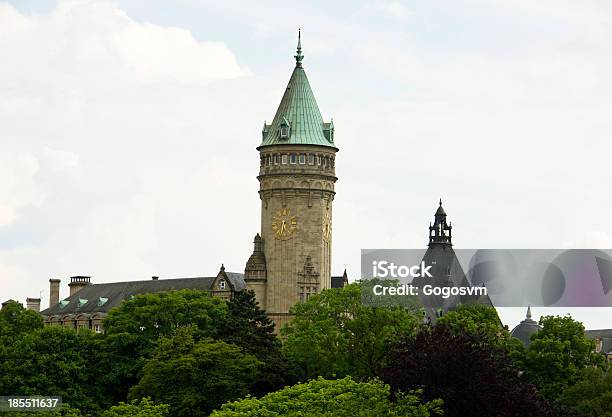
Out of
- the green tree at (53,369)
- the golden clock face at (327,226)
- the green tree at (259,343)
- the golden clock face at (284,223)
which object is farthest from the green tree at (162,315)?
the golden clock face at (327,226)

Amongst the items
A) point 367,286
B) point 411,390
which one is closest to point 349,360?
point 367,286

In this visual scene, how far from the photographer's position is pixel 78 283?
197625 mm

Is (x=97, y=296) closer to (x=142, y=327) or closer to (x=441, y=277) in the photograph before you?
(x=441, y=277)

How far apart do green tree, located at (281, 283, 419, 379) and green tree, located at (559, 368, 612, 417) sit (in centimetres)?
1062

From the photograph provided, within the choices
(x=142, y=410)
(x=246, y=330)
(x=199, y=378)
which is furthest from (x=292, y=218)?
(x=142, y=410)

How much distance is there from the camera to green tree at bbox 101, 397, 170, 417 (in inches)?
3319

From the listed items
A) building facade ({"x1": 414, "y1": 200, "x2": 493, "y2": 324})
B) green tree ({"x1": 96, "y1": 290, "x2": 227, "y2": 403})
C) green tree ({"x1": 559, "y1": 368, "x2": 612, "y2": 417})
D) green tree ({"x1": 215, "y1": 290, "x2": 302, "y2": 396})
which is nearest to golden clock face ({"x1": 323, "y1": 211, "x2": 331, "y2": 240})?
building facade ({"x1": 414, "y1": 200, "x2": 493, "y2": 324})

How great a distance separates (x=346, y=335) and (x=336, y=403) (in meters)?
29.2

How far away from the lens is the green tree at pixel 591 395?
92.9 metres

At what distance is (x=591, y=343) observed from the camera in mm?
115438

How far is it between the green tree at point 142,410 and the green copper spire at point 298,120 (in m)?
60.3

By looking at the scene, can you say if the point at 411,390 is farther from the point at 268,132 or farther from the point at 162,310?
the point at 268,132

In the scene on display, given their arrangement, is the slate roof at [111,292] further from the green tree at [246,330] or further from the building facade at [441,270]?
the green tree at [246,330]

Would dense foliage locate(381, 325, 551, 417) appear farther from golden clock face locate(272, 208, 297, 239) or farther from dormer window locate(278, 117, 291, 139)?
dormer window locate(278, 117, 291, 139)
